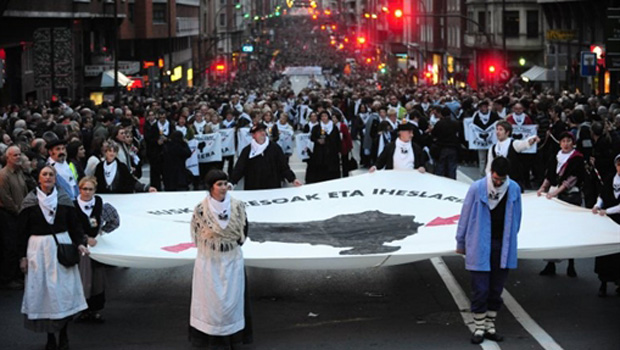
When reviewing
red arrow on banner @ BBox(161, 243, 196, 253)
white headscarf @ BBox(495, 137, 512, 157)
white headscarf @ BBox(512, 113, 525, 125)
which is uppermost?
white headscarf @ BBox(512, 113, 525, 125)

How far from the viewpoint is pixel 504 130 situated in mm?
15766

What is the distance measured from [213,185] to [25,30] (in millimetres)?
36605

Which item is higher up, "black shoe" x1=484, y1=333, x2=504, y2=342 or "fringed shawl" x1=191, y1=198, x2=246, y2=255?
"fringed shawl" x1=191, y1=198, x2=246, y2=255

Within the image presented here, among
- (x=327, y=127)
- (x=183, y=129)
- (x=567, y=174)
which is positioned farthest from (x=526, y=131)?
(x=567, y=174)

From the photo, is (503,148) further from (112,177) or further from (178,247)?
(178,247)

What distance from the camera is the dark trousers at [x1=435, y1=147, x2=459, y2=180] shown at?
2048cm

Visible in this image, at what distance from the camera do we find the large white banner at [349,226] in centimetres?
1155

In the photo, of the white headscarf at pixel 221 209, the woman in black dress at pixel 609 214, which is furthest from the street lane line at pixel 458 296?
the white headscarf at pixel 221 209

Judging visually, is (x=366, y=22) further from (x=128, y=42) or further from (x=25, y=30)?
(x=25, y=30)

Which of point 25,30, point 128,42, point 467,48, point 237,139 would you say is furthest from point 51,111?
point 467,48

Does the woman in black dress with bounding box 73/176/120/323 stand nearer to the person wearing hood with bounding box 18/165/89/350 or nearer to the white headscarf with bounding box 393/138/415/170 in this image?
the person wearing hood with bounding box 18/165/89/350

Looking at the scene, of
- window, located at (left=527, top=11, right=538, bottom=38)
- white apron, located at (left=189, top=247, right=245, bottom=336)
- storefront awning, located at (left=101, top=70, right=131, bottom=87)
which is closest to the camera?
white apron, located at (left=189, top=247, right=245, bottom=336)

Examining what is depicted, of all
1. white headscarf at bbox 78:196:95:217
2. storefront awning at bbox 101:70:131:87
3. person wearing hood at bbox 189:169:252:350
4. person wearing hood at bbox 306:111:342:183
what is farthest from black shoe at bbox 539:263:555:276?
storefront awning at bbox 101:70:131:87

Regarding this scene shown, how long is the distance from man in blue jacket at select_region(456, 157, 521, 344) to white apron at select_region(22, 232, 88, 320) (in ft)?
11.9
